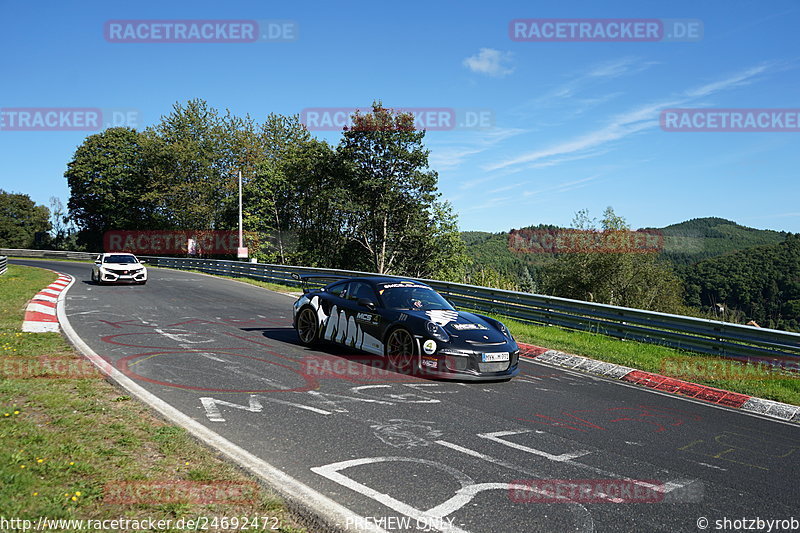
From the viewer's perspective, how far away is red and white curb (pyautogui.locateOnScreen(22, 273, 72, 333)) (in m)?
10.3

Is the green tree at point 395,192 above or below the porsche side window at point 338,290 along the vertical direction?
above

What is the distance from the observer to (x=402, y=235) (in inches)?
1715

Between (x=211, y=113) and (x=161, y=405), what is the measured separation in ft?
199

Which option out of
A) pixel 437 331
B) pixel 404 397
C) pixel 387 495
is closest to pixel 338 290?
pixel 437 331

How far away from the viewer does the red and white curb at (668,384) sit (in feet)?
23.8

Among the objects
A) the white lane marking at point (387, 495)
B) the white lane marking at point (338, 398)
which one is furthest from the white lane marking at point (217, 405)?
the white lane marking at point (387, 495)

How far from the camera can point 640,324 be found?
11.3 metres

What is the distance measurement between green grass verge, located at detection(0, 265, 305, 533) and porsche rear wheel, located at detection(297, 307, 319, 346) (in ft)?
12.4

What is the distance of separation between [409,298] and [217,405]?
375 cm

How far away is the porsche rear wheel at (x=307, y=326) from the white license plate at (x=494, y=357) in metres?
3.38

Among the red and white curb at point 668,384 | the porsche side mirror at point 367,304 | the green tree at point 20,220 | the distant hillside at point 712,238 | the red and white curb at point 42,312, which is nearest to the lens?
the red and white curb at point 668,384

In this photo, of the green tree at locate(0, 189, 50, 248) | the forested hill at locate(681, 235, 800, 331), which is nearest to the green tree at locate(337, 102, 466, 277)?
the forested hill at locate(681, 235, 800, 331)

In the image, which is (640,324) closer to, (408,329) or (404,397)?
(408,329)

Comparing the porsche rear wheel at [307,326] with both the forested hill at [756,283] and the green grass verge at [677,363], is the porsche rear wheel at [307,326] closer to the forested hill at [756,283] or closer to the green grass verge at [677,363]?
the green grass verge at [677,363]
